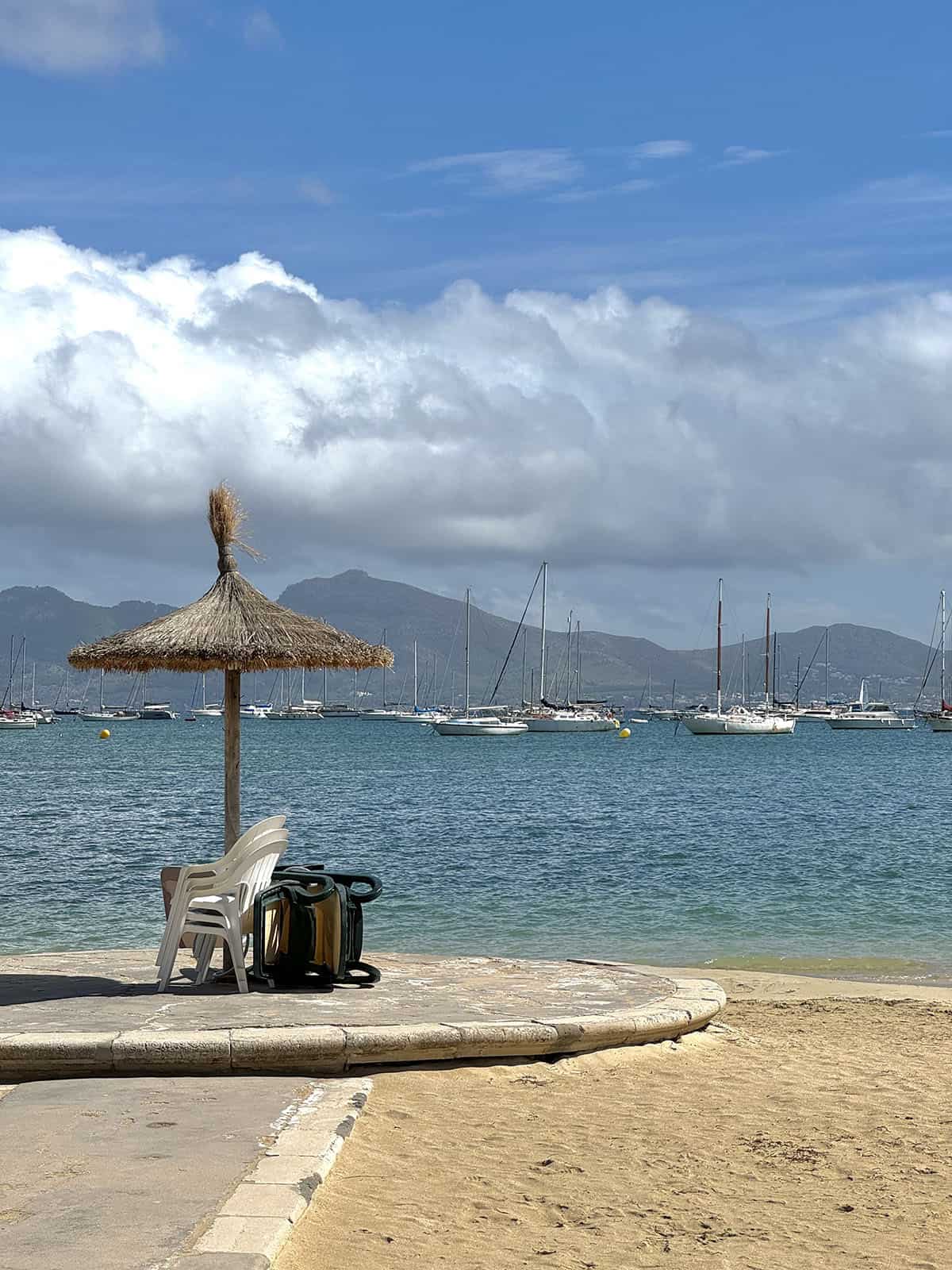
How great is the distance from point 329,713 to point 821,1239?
169162 mm

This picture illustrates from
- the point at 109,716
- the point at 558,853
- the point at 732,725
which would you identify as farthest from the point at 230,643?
the point at 109,716

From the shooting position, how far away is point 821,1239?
4.98 m

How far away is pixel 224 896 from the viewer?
8.16m

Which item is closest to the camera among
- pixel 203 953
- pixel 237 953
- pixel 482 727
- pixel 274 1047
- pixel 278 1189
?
pixel 278 1189

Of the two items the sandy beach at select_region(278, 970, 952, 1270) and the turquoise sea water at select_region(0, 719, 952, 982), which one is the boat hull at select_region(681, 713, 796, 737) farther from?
the sandy beach at select_region(278, 970, 952, 1270)

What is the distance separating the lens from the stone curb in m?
4.24

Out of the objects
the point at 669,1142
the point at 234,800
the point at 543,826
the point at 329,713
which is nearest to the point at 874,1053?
the point at 669,1142

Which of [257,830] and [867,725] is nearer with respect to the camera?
[257,830]

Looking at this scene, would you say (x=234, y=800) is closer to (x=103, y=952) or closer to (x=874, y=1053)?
(x=103, y=952)

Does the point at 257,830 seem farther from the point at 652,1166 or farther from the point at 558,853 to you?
the point at 558,853

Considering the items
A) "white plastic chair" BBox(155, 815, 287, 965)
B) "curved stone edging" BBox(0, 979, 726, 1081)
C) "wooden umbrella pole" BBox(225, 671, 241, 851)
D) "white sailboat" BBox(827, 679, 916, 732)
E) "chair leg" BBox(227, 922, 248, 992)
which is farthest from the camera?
"white sailboat" BBox(827, 679, 916, 732)

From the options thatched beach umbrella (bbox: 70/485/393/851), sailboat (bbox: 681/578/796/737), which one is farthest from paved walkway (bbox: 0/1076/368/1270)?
sailboat (bbox: 681/578/796/737)

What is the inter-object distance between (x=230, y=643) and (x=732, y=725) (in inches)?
3411

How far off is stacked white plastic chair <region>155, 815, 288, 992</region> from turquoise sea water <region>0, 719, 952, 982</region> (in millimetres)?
6610
